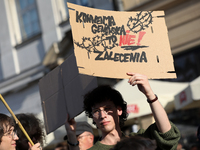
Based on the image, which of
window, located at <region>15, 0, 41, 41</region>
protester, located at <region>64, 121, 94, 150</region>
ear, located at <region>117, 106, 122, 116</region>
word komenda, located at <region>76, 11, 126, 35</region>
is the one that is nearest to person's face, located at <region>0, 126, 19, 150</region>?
ear, located at <region>117, 106, 122, 116</region>

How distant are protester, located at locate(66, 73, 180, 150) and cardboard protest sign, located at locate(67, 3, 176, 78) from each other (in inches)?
6.2

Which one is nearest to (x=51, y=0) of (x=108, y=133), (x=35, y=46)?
(x=35, y=46)

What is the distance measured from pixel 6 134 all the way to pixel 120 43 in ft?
3.25

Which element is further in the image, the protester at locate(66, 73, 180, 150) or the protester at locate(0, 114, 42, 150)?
the protester at locate(0, 114, 42, 150)

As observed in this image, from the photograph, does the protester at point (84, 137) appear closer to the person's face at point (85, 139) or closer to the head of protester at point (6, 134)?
the person's face at point (85, 139)

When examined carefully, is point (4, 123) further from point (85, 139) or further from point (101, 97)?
point (85, 139)

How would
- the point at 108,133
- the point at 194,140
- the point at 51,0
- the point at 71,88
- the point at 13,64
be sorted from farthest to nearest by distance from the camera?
the point at 13,64, the point at 51,0, the point at 194,140, the point at 71,88, the point at 108,133

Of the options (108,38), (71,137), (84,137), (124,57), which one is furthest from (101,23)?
(84,137)

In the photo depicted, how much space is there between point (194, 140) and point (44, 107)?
4.75m

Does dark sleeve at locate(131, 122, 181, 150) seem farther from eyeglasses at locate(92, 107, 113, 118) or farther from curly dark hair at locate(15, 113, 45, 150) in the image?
curly dark hair at locate(15, 113, 45, 150)

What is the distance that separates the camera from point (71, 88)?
2939mm

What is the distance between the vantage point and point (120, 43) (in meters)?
2.67

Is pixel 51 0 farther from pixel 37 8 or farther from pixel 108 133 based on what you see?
pixel 108 133

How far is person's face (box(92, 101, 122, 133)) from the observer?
98.5 inches
